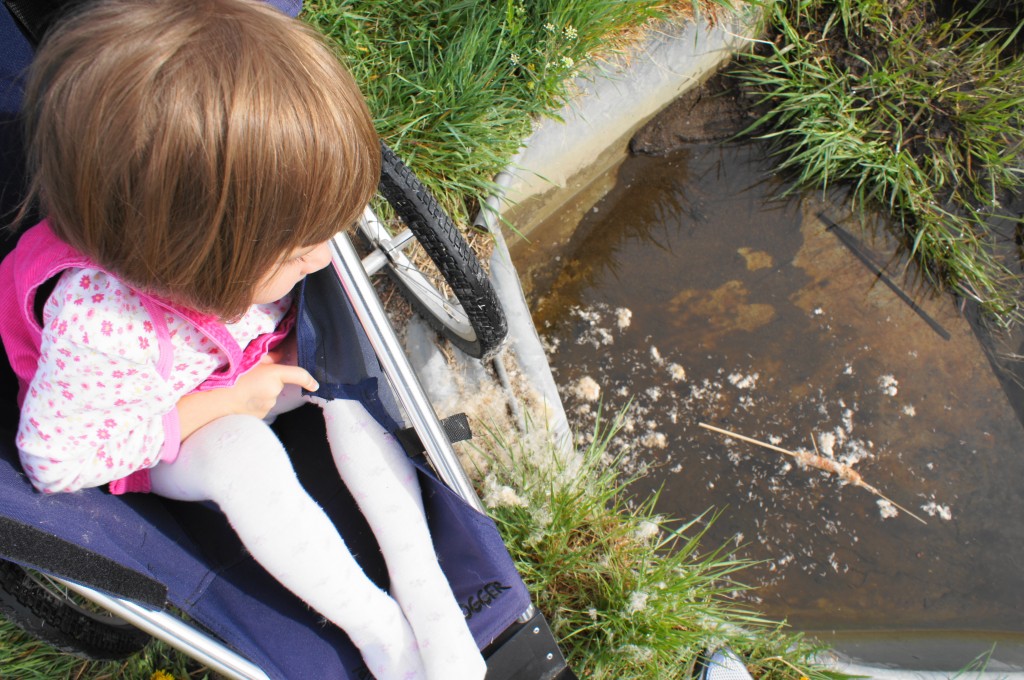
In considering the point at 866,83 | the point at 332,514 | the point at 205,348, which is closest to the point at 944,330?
the point at 866,83

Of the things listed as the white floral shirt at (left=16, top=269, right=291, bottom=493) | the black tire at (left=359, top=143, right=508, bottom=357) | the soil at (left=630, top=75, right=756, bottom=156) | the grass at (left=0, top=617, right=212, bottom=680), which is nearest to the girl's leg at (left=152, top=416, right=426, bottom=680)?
the white floral shirt at (left=16, top=269, right=291, bottom=493)

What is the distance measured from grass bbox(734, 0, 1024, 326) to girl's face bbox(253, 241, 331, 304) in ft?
4.44

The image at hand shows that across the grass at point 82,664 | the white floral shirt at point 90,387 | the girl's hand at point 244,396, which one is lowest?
the grass at point 82,664

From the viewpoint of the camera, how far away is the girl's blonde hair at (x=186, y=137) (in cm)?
75

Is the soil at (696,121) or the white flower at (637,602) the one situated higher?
the soil at (696,121)

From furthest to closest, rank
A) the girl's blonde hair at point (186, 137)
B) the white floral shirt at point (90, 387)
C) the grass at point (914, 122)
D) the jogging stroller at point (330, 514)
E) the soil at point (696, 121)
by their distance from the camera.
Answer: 1. the soil at point (696, 121)
2. the grass at point (914, 122)
3. the jogging stroller at point (330, 514)
4. the white floral shirt at point (90, 387)
5. the girl's blonde hair at point (186, 137)

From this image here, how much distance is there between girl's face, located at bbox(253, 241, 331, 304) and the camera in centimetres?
92

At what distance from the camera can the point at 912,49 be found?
1.90 meters

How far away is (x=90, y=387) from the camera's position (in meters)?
0.92

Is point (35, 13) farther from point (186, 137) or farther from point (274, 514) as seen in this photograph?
point (274, 514)

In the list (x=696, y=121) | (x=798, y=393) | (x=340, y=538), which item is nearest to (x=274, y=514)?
(x=340, y=538)

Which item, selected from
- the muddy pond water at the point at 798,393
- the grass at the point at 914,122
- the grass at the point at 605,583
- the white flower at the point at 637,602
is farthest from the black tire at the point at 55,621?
the grass at the point at 914,122

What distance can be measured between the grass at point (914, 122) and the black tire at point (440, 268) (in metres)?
0.99

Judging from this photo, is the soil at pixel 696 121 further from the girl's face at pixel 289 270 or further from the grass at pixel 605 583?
the girl's face at pixel 289 270
